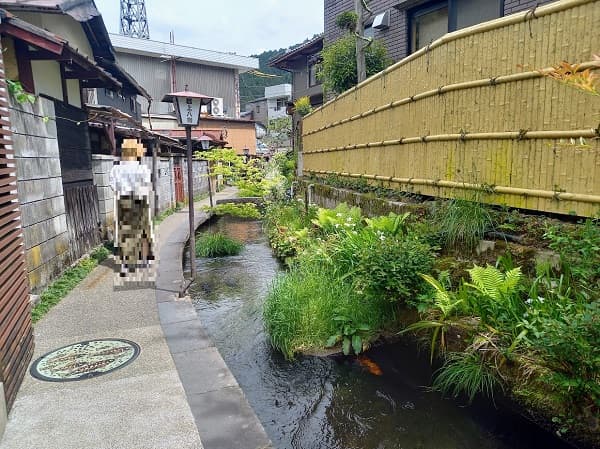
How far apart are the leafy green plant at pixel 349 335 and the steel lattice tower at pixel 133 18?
179 ft

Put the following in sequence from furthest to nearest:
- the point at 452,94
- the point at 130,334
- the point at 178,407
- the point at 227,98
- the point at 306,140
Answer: the point at 227,98
the point at 306,140
the point at 452,94
the point at 130,334
the point at 178,407

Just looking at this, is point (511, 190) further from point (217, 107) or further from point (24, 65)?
point (217, 107)

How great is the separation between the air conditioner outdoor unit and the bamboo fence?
2900cm

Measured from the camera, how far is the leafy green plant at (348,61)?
13773mm

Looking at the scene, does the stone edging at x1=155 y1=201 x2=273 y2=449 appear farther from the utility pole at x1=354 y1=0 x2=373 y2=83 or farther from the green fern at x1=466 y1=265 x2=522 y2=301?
the utility pole at x1=354 y1=0 x2=373 y2=83

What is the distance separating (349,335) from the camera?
564 centimetres

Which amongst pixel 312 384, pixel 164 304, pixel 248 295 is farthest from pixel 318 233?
pixel 312 384

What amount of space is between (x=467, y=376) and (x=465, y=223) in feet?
6.81

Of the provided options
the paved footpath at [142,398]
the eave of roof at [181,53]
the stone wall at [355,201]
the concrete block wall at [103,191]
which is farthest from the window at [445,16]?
the eave of roof at [181,53]

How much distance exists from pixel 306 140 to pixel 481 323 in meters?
13.3

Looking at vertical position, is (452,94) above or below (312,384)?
above

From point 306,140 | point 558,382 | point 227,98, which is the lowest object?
point 558,382

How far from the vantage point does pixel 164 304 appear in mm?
6570

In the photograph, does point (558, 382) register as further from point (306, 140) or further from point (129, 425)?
point (306, 140)
